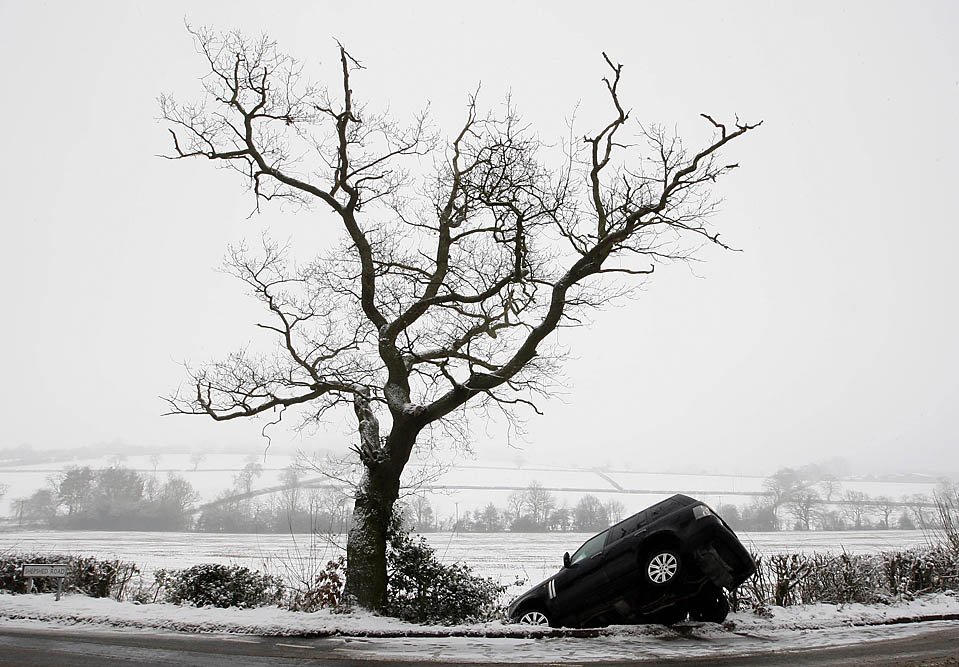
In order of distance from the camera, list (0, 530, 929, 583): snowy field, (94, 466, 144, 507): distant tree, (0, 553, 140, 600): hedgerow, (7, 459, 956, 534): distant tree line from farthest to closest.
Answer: (94, 466, 144, 507): distant tree
(7, 459, 956, 534): distant tree line
(0, 530, 929, 583): snowy field
(0, 553, 140, 600): hedgerow

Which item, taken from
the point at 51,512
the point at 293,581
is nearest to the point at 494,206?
the point at 293,581

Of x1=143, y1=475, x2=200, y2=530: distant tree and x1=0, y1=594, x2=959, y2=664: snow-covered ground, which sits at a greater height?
x1=0, y1=594, x2=959, y2=664: snow-covered ground

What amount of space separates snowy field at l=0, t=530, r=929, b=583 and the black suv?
46.2 feet

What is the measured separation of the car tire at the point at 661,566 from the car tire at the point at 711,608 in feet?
2.38

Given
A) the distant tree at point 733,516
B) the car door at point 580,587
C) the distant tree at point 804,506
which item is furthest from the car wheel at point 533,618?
the distant tree at point 804,506

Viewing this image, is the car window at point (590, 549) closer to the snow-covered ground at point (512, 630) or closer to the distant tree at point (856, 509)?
the snow-covered ground at point (512, 630)

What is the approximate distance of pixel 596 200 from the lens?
396 inches

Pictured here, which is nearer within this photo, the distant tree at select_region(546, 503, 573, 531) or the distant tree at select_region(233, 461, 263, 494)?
the distant tree at select_region(546, 503, 573, 531)

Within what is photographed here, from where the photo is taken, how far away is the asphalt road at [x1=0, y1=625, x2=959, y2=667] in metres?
5.96

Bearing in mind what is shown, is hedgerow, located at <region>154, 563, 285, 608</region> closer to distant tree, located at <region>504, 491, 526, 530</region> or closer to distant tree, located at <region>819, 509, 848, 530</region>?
distant tree, located at <region>504, 491, 526, 530</region>

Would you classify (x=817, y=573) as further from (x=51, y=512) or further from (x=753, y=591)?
(x=51, y=512)

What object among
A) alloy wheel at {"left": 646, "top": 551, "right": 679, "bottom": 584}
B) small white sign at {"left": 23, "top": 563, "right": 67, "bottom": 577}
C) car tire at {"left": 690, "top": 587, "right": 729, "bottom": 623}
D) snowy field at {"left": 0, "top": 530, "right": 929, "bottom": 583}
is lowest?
snowy field at {"left": 0, "top": 530, "right": 929, "bottom": 583}

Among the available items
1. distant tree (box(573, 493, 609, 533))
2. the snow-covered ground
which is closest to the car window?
the snow-covered ground

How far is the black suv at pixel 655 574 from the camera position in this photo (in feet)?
23.9
